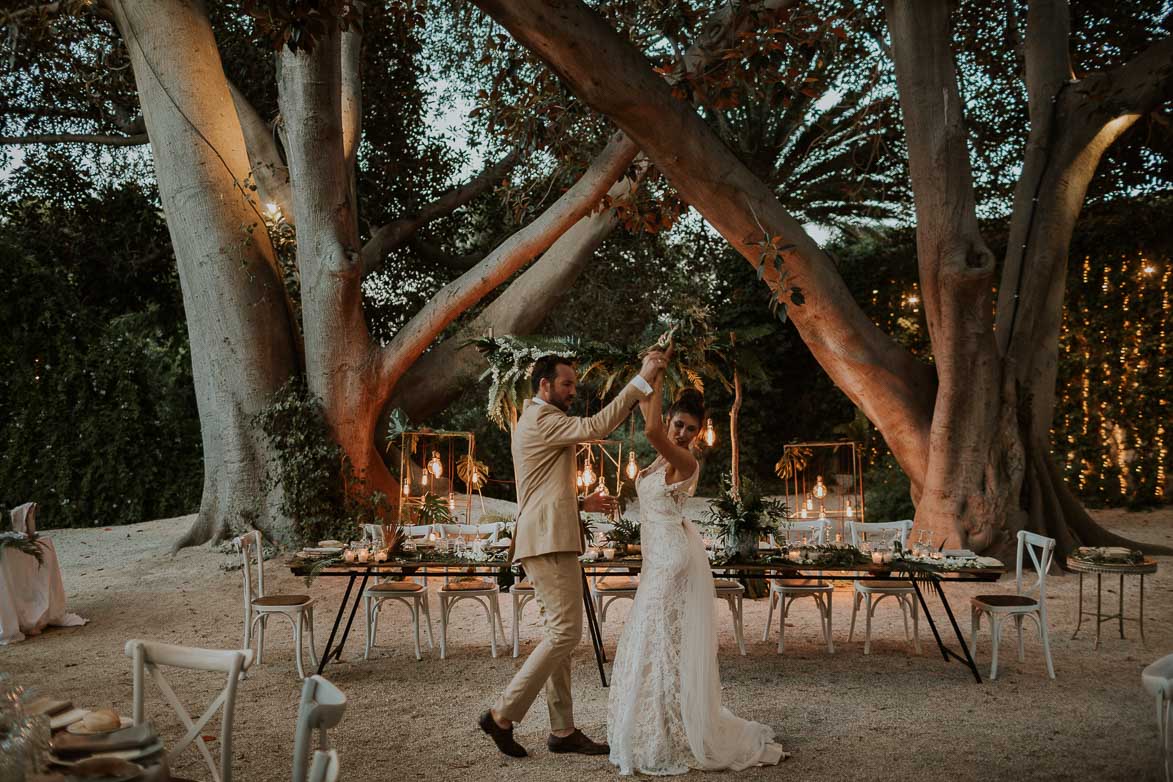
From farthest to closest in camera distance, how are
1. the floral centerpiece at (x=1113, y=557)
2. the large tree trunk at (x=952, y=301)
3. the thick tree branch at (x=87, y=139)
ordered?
the thick tree branch at (x=87, y=139), the large tree trunk at (x=952, y=301), the floral centerpiece at (x=1113, y=557)

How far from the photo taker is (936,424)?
8.34 metres

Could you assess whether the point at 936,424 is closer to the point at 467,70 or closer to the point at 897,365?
the point at 897,365

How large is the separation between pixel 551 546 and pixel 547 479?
329 millimetres

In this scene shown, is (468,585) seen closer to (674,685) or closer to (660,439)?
(674,685)

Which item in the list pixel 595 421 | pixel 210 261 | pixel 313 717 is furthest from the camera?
pixel 210 261

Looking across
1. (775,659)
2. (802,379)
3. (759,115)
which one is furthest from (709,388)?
(775,659)

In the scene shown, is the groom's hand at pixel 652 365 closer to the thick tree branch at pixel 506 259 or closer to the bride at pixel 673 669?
the bride at pixel 673 669

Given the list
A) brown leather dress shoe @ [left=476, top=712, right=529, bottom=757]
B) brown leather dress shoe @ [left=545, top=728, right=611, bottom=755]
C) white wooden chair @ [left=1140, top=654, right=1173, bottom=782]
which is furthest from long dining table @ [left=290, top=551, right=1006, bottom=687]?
white wooden chair @ [left=1140, top=654, right=1173, bottom=782]

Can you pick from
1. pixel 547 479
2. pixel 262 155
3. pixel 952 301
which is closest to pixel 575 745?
pixel 547 479

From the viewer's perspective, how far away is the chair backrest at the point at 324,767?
1.94 meters

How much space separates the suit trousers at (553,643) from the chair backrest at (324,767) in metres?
1.97

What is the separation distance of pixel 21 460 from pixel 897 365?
11.1 metres

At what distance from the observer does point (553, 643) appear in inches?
155

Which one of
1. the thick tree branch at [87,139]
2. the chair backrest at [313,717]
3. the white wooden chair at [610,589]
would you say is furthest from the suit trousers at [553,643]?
the thick tree branch at [87,139]
